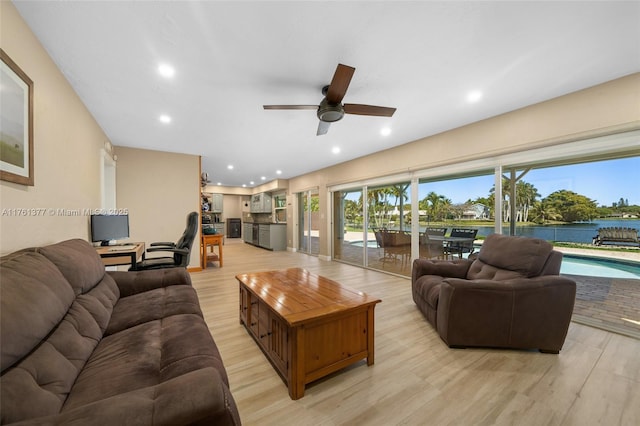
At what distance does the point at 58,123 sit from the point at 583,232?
5.65m

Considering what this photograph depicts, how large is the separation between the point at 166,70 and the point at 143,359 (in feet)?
7.59

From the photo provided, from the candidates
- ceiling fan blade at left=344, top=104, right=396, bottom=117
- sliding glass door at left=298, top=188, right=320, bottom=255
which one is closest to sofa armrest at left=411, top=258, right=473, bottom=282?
ceiling fan blade at left=344, top=104, right=396, bottom=117

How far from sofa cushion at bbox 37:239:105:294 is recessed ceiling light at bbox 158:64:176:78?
5.32 ft

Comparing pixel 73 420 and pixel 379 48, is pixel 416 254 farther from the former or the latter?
pixel 73 420

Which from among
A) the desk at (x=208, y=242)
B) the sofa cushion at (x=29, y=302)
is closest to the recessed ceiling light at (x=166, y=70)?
the sofa cushion at (x=29, y=302)

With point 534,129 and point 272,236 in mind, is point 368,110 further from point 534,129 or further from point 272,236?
point 272,236

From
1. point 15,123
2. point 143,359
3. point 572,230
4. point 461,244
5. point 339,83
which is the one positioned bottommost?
point 143,359

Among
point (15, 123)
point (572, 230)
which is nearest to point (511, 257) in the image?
point (572, 230)

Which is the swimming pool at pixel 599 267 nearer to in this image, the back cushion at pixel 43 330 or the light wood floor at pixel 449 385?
the light wood floor at pixel 449 385

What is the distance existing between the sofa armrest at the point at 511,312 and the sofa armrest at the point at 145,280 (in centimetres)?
259

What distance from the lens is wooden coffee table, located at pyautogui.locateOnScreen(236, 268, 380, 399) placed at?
5.08ft

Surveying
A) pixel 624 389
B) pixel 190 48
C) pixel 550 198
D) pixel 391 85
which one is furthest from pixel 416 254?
pixel 190 48

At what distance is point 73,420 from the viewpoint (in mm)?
626

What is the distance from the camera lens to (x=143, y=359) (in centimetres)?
117
